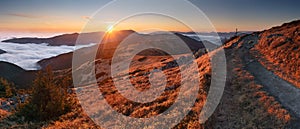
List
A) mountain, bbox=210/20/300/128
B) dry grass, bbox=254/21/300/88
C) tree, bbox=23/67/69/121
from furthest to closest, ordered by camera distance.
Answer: dry grass, bbox=254/21/300/88
tree, bbox=23/67/69/121
mountain, bbox=210/20/300/128

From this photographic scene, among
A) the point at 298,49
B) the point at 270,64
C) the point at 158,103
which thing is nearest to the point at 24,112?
the point at 158,103

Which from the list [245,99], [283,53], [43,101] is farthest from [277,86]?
[43,101]

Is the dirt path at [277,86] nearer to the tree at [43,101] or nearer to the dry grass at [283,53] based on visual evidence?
the dry grass at [283,53]

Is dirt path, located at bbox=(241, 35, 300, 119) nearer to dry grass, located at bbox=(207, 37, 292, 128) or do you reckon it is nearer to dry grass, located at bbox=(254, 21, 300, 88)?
dry grass, located at bbox=(207, 37, 292, 128)

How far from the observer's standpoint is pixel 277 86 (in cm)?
2203

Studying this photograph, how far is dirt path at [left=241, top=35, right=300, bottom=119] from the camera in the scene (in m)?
18.0

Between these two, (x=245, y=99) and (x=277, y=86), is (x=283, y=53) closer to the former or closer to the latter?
(x=277, y=86)

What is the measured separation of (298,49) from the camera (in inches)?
1149

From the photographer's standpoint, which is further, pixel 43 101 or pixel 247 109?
pixel 43 101

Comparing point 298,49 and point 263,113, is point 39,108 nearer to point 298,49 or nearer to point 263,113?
point 263,113

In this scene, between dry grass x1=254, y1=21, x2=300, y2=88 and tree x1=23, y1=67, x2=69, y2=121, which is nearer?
tree x1=23, y1=67, x2=69, y2=121

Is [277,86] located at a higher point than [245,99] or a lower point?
higher

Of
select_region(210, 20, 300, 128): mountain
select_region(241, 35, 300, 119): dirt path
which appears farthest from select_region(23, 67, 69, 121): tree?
select_region(241, 35, 300, 119): dirt path

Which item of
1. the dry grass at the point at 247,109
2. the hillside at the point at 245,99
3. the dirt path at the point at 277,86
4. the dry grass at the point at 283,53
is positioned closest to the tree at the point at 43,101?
the hillside at the point at 245,99
